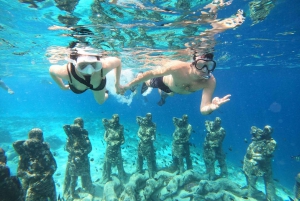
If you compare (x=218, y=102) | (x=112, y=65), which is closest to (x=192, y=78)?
(x=218, y=102)

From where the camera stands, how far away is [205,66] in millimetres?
5742

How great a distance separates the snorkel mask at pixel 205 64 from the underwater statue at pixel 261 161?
6702 mm

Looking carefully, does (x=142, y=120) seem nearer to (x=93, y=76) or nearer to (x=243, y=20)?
(x=93, y=76)

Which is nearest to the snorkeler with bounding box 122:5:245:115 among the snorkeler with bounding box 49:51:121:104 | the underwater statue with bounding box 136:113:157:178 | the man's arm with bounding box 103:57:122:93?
the man's arm with bounding box 103:57:122:93

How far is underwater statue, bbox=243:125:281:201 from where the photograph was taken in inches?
392

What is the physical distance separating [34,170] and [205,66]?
6.53m

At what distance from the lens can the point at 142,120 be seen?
11.7 m

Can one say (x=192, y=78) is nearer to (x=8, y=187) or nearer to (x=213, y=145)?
(x=8, y=187)

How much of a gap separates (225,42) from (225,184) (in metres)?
10.2

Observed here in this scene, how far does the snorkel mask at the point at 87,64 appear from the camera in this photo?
15.2ft

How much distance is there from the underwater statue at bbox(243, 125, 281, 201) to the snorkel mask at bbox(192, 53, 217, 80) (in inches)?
264

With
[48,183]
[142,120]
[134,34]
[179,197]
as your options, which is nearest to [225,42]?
[134,34]

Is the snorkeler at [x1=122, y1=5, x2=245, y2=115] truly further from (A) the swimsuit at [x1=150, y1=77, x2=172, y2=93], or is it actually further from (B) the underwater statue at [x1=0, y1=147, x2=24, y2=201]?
(B) the underwater statue at [x1=0, y1=147, x2=24, y2=201]

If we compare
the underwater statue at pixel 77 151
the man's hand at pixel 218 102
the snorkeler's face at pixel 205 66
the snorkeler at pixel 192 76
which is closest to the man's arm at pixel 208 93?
the snorkeler at pixel 192 76
